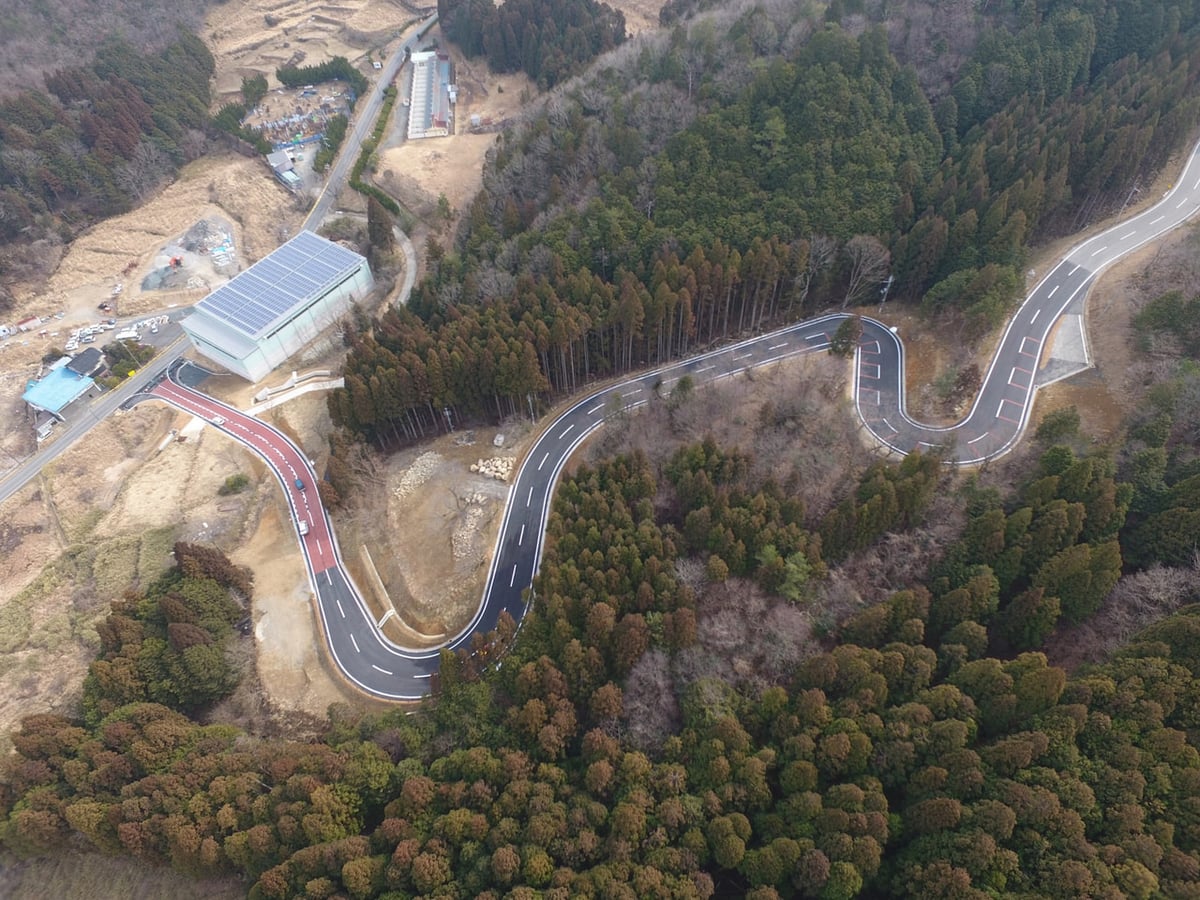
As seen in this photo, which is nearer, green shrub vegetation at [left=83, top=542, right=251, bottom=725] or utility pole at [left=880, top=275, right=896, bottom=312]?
green shrub vegetation at [left=83, top=542, right=251, bottom=725]

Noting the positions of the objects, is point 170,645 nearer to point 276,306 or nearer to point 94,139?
point 276,306

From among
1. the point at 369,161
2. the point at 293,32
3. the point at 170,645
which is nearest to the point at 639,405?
the point at 170,645

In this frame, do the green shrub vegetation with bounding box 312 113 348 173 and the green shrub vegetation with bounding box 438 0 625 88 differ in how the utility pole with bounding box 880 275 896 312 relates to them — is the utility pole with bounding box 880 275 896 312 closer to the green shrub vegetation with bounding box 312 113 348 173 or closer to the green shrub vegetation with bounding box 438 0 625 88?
the green shrub vegetation with bounding box 438 0 625 88

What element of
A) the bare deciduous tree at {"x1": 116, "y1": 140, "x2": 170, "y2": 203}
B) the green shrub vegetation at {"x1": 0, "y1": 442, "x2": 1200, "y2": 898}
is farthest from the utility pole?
the bare deciduous tree at {"x1": 116, "y1": 140, "x2": 170, "y2": 203}

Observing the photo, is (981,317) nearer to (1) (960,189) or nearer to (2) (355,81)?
(1) (960,189)

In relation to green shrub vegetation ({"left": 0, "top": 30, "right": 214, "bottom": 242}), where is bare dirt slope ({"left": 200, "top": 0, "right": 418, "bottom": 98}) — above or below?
above

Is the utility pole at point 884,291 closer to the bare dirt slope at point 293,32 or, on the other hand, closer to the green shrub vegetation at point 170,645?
the green shrub vegetation at point 170,645

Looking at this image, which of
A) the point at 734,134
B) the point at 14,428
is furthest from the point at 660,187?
the point at 14,428
